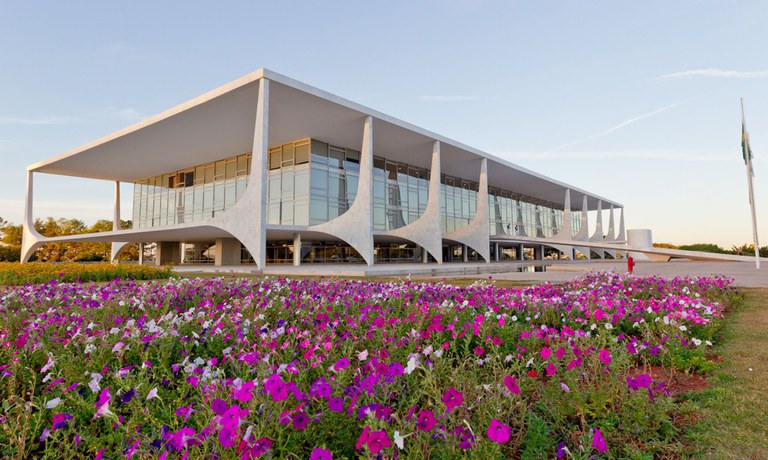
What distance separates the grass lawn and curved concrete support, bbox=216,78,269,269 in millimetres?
19206

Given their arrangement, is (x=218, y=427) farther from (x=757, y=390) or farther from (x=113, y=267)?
(x=113, y=267)

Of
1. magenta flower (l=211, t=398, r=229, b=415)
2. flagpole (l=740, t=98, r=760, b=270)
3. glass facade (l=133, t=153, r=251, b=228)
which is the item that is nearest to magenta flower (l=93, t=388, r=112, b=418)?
magenta flower (l=211, t=398, r=229, b=415)

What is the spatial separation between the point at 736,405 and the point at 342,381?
3.15 metres

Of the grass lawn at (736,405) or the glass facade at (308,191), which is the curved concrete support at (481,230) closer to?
the glass facade at (308,191)

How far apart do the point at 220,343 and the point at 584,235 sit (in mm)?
60536

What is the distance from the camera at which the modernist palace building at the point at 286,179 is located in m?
22.6

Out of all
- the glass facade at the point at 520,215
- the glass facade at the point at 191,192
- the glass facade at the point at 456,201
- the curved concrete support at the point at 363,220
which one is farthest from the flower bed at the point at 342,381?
the glass facade at the point at 520,215

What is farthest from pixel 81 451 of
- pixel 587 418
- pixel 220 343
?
pixel 587 418

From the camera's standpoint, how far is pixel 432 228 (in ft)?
97.3

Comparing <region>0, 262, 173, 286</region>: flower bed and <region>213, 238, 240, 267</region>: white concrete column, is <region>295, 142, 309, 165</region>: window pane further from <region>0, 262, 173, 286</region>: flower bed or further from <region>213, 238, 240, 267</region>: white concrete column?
<region>0, 262, 173, 286</region>: flower bed

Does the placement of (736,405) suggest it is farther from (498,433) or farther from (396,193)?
(396,193)

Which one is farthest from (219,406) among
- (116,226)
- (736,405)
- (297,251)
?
(116,226)

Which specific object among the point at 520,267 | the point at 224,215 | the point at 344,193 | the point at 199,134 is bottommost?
the point at 520,267

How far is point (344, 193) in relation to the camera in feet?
101
